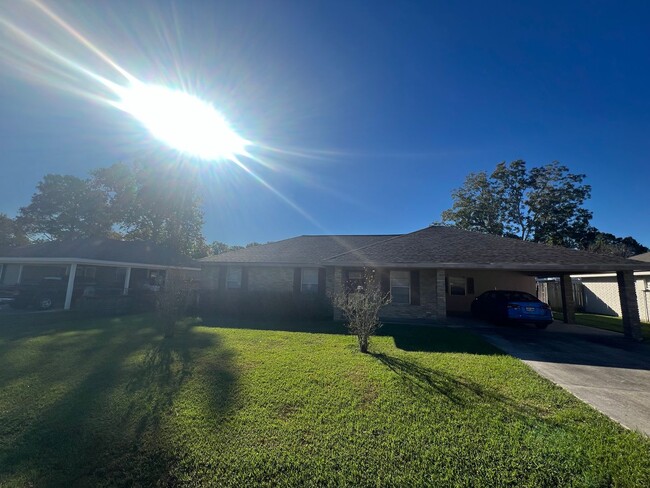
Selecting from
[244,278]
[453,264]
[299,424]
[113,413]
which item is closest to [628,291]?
[453,264]

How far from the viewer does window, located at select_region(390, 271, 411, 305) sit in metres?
12.3

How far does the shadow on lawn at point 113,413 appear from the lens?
2.94 m

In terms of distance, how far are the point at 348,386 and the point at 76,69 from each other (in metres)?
12.1

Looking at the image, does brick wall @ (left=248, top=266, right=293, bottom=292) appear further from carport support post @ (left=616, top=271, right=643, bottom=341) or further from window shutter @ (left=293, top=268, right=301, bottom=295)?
carport support post @ (left=616, top=271, right=643, bottom=341)

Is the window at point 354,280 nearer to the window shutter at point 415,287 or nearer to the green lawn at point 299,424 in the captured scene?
the window shutter at point 415,287

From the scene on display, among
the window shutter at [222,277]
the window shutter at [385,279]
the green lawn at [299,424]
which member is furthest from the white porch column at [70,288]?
the window shutter at [385,279]

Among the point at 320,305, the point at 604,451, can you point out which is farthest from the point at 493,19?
the point at 320,305

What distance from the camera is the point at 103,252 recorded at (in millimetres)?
18125

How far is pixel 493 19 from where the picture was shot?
820cm

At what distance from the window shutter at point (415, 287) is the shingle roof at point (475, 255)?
1.01 meters

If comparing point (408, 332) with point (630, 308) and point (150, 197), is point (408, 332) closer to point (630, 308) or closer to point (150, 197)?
point (630, 308)

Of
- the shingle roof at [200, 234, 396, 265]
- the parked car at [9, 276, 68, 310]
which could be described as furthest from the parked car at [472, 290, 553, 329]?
the parked car at [9, 276, 68, 310]

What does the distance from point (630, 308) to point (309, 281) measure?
12330 millimetres

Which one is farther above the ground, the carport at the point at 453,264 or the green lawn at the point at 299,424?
the carport at the point at 453,264
